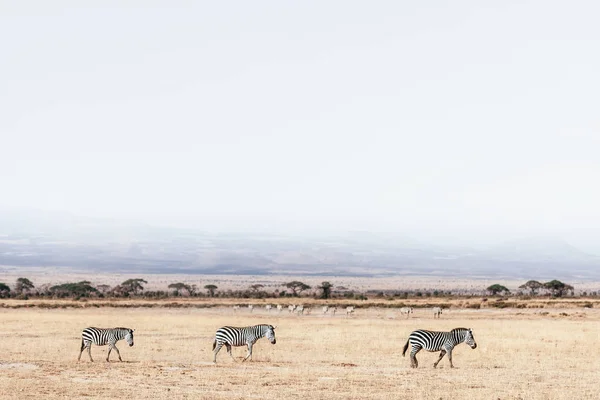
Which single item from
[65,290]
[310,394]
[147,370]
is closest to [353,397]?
[310,394]

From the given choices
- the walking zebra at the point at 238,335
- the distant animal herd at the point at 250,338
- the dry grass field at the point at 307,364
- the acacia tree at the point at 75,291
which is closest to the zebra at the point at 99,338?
the distant animal herd at the point at 250,338

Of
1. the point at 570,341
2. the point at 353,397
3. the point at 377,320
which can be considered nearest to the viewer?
the point at 353,397

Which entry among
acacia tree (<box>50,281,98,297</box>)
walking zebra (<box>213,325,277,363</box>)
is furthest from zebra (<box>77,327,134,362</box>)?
acacia tree (<box>50,281,98,297</box>)

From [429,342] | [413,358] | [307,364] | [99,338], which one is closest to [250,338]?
[307,364]

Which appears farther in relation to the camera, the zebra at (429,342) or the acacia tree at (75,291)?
the acacia tree at (75,291)

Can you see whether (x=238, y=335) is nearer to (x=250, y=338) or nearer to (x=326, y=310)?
(x=250, y=338)

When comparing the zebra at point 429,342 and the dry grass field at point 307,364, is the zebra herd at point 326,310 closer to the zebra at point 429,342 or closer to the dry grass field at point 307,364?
the dry grass field at point 307,364

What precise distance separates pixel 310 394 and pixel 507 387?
5492mm

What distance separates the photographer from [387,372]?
2553 centimetres

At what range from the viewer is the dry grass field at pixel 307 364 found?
2173 centimetres

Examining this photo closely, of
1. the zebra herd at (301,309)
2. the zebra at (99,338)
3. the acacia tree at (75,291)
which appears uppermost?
the acacia tree at (75,291)

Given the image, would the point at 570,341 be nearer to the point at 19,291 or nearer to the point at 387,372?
the point at 387,372

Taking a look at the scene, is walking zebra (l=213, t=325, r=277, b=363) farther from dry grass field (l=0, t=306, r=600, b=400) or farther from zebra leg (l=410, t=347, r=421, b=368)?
Result: zebra leg (l=410, t=347, r=421, b=368)

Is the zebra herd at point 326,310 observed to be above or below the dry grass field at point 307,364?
above
